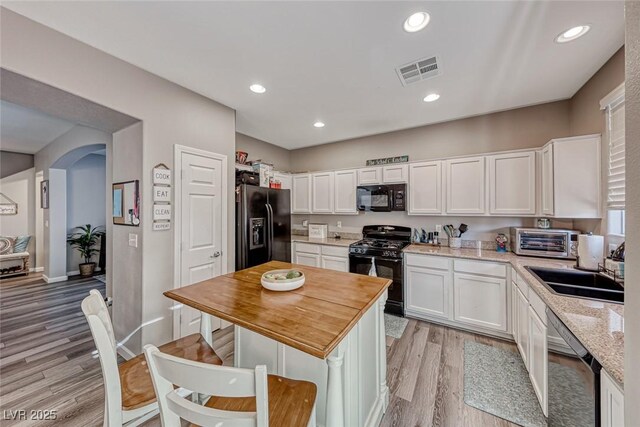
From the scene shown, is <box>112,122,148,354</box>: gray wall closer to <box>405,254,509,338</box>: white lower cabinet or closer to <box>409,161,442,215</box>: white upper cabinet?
<box>405,254,509,338</box>: white lower cabinet

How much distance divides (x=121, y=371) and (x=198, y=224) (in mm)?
1540

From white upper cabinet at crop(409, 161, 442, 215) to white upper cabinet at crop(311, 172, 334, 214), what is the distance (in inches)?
54.9

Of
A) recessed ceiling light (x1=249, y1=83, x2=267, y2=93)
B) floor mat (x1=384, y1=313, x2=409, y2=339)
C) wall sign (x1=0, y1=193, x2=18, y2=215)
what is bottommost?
floor mat (x1=384, y1=313, x2=409, y2=339)


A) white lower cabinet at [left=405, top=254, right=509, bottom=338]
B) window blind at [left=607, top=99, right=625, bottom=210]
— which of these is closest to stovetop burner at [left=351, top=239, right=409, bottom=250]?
white lower cabinet at [left=405, top=254, right=509, bottom=338]

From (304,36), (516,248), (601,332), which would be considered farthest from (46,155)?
(516,248)

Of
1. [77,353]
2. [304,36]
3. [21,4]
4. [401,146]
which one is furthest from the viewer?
[401,146]

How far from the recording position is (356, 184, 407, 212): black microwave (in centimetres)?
354

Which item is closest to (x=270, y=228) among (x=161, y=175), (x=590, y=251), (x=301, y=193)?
(x=301, y=193)

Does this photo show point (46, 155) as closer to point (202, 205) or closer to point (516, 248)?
point (202, 205)

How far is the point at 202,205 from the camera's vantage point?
2.70 metres

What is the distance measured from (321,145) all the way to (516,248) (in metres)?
3.55

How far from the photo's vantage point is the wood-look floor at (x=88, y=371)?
173 centimetres

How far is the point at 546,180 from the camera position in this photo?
2.54 meters

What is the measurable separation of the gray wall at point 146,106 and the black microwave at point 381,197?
2.05 metres
